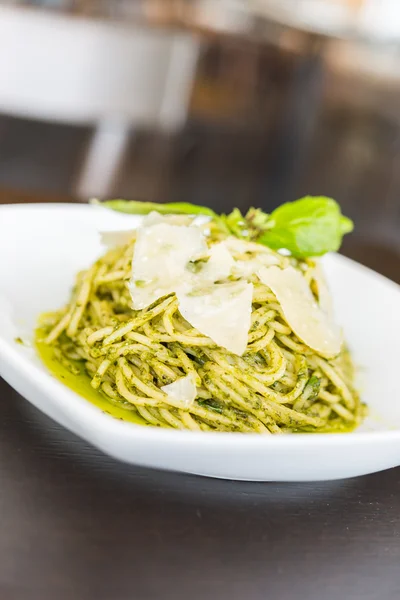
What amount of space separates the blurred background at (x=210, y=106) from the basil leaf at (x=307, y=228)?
0.69 metres

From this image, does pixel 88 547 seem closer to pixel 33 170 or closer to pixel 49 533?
pixel 49 533

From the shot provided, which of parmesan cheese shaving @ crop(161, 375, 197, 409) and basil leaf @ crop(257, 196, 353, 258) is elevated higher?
basil leaf @ crop(257, 196, 353, 258)

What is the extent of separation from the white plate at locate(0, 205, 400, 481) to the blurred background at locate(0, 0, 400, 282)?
352 mm

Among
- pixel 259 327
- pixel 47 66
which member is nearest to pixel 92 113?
pixel 47 66

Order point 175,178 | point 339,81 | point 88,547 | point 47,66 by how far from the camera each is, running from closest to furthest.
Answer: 1. point 88,547
2. point 47,66
3. point 175,178
4. point 339,81

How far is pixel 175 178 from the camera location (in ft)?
14.1

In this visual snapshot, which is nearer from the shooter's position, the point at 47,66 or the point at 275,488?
the point at 275,488

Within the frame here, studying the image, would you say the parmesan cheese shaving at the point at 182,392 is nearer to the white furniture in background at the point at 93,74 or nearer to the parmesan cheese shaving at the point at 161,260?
the parmesan cheese shaving at the point at 161,260

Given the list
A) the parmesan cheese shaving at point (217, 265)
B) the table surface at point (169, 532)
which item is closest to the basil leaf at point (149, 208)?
the parmesan cheese shaving at point (217, 265)

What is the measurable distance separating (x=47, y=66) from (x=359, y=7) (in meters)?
4.51

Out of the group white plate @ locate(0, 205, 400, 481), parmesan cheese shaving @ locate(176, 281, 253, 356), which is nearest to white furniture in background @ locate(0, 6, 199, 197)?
white plate @ locate(0, 205, 400, 481)

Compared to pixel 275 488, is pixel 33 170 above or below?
below

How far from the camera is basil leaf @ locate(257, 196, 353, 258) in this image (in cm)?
126

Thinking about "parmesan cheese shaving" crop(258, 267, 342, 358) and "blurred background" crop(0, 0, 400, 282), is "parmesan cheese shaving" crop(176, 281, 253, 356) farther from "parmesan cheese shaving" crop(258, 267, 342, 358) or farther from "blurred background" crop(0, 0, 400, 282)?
"blurred background" crop(0, 0, 400, 282)
